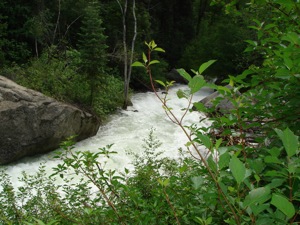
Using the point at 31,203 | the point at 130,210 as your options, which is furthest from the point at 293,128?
the point at 31,203

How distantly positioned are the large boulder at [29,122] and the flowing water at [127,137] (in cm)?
28

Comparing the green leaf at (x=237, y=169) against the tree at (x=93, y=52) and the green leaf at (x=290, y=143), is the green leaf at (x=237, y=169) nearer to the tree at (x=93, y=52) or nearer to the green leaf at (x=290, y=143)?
the green leaf at (x=290, y=143)

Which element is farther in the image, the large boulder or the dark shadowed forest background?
the dark shadowed forest background

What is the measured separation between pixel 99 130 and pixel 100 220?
787 cm

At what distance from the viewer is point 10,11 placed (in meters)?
13.5

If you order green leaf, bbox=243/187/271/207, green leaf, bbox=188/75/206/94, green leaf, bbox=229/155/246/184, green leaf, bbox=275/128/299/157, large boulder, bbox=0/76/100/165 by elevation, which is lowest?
large boulder, bbox=0/76/100/165

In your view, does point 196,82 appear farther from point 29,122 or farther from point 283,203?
point 29,122

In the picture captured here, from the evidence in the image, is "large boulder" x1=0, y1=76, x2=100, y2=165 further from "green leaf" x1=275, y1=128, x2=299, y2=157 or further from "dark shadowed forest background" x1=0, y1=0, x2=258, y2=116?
"green leaf" x1=275, y1=128, x2=299, y2=157

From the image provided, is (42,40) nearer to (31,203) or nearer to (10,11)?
(10,11)

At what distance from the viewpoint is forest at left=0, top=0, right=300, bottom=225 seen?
3.09ft

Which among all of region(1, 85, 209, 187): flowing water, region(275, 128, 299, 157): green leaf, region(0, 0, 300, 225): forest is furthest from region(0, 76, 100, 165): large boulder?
region(275, 128, 299, 157): green leaf

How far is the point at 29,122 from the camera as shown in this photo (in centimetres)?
731

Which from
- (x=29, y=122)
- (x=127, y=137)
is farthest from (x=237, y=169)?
(x=127, y=137)

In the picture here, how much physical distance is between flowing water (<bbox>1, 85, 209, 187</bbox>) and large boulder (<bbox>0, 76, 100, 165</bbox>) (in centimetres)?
28
